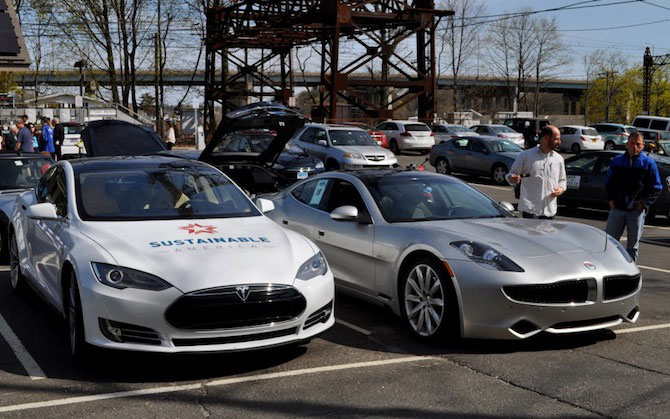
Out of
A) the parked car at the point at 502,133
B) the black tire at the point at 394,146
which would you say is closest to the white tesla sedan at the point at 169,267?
the black tire at the point at 394,146

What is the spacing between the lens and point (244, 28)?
39.3 metres

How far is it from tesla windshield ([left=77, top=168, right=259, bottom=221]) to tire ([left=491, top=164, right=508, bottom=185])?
1746 cm

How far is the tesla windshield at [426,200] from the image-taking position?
711cm

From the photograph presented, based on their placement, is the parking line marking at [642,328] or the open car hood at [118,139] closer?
the parking line marking at [642,328]

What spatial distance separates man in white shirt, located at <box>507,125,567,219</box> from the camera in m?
8.61

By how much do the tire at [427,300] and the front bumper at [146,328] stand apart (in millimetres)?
1338

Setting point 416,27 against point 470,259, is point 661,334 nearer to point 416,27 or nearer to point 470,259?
point 470,259

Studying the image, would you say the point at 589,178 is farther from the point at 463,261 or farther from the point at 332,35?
the point at 332,35

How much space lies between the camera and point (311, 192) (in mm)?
8375

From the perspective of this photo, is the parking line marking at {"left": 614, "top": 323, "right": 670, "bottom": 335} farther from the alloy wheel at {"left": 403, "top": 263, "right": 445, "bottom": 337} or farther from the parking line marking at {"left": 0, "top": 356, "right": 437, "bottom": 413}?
the parking line marking at {"left": 0, "top": 356, "right": 437, "bottom": 413}

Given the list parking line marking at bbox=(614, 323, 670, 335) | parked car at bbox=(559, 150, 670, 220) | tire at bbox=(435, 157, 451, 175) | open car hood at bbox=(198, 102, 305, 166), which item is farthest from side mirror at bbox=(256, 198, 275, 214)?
tire at bbox=(435, 157, 451, 175)

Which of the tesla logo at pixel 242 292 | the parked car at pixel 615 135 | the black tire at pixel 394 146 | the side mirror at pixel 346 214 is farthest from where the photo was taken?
the parked car at pixel 615 135

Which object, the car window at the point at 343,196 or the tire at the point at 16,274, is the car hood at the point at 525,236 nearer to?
the car window at the point at 343,196

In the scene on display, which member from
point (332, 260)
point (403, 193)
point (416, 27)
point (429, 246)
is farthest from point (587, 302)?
point (416, 27)
